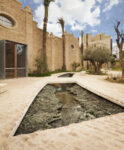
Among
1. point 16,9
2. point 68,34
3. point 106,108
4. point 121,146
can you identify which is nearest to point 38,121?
point 121,146

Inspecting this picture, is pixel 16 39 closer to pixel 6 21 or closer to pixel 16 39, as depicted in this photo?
pixel 16 39

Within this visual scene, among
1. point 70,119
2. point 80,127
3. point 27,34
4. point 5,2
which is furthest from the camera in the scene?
point 27,34

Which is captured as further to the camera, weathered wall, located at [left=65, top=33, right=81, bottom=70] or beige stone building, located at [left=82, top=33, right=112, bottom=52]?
beige stone building, located at [left=82, top=33, right=112, bottom=52]

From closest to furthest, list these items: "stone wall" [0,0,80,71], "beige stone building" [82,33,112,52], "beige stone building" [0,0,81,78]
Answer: "beige stone building" [0,0,81,78], "stone wall" [0,0,80,71], "beige stone building" [82,33,112,52]

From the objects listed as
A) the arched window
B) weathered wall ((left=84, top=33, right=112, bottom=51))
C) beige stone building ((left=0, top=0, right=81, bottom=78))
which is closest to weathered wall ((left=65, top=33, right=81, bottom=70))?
beige stone building ((left=0, top=0, right=81, bottom=78))

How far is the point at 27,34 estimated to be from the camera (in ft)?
35.2

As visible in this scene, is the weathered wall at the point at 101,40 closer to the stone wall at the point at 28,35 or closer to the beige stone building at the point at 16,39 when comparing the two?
the stone wall at the point at 28,35

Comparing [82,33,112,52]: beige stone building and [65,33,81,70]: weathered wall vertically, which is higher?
[82,33,112,52]: beige stone building

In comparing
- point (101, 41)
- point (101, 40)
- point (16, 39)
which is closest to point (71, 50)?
point (16, 39)

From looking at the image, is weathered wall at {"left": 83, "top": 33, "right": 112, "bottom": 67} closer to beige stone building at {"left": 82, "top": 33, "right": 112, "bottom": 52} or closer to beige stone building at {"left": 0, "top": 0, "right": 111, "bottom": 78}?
beige stone building at {"left": 82, "top": 33, "right": 112, "bottom": 52}

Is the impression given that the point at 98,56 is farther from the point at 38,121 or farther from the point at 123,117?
the point at 38,121

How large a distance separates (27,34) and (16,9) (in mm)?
2613

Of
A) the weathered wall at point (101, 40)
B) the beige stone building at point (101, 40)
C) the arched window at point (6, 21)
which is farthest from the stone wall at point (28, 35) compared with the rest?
the weathered wall at point (101, 40)

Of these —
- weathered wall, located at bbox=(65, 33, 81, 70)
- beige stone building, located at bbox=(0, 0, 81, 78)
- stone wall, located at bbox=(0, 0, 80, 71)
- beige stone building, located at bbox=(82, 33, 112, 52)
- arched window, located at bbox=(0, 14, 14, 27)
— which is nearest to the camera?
beige stone building, located at bbox=(0, 0, 81, 78)
